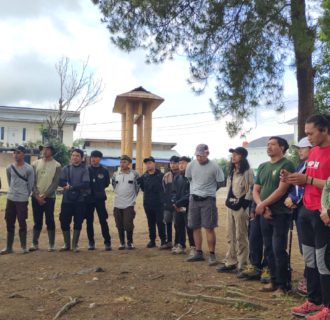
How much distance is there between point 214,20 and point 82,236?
5441 mm

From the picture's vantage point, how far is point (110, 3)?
780 centimetres

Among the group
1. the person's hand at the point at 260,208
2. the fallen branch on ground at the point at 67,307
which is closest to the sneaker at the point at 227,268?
the person's hand at the point at 260,208

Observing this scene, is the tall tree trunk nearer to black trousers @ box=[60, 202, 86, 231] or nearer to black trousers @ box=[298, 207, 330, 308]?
black trousers @ box=[298, 207, 330, 308]

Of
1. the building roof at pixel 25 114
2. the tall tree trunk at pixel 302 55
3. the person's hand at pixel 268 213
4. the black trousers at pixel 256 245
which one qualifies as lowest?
the black trousers at pixel 256 245

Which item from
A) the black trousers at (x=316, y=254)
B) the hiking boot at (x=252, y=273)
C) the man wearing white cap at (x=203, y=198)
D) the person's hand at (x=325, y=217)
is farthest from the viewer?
the man wearing white cap at (x=203, y=198)

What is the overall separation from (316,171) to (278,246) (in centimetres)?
118

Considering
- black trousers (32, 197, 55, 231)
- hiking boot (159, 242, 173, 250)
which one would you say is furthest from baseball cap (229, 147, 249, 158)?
black trousers (32, 197, 55, 231)

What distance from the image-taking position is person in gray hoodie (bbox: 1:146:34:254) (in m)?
7.77

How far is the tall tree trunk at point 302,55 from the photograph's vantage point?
6.87m

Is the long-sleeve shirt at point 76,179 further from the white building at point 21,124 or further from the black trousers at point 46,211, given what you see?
the white building at point 21,124

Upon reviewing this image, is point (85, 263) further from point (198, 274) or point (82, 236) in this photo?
point (82, 236)

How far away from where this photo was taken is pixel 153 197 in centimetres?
830

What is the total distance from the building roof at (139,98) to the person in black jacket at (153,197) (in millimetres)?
16766

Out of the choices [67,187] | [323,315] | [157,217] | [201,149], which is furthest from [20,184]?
[323,315]
